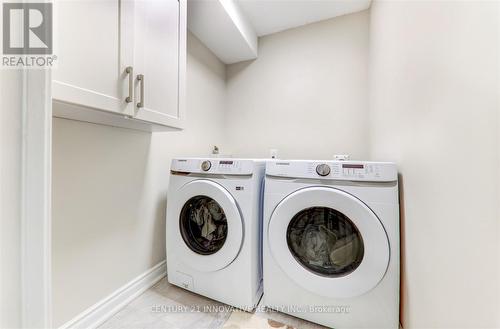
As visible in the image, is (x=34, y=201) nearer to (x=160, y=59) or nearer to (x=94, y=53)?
(x=94, y=53)

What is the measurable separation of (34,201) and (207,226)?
103cm

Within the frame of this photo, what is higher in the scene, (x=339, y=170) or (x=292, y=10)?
(x=292, y=10)

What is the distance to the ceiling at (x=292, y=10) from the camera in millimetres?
1724

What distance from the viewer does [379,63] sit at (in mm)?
1446

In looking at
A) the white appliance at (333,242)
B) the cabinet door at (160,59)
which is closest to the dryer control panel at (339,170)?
the white appliance at (333,242)

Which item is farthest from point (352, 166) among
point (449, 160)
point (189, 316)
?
point (189, 316)

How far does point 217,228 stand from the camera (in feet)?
4.26

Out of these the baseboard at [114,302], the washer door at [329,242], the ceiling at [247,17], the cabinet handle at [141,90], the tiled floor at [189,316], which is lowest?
the tiled floor at [189,316]

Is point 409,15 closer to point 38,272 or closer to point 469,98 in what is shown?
point 469,98

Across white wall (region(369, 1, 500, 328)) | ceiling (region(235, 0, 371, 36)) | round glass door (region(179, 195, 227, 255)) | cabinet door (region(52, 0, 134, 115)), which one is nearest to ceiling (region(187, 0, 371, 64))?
ceiling (region(235, 0, 371, 36))

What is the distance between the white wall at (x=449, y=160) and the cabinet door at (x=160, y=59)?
117 centimetres

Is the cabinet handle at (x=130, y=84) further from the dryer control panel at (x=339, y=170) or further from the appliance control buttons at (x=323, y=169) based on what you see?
the appliance control buttons at (x=323, y=169)

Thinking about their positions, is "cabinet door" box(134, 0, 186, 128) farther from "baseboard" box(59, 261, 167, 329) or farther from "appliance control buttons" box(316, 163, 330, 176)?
"baseboard" box(59, 261, 167, 329)

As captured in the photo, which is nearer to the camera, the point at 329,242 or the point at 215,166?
the point at 329,242
